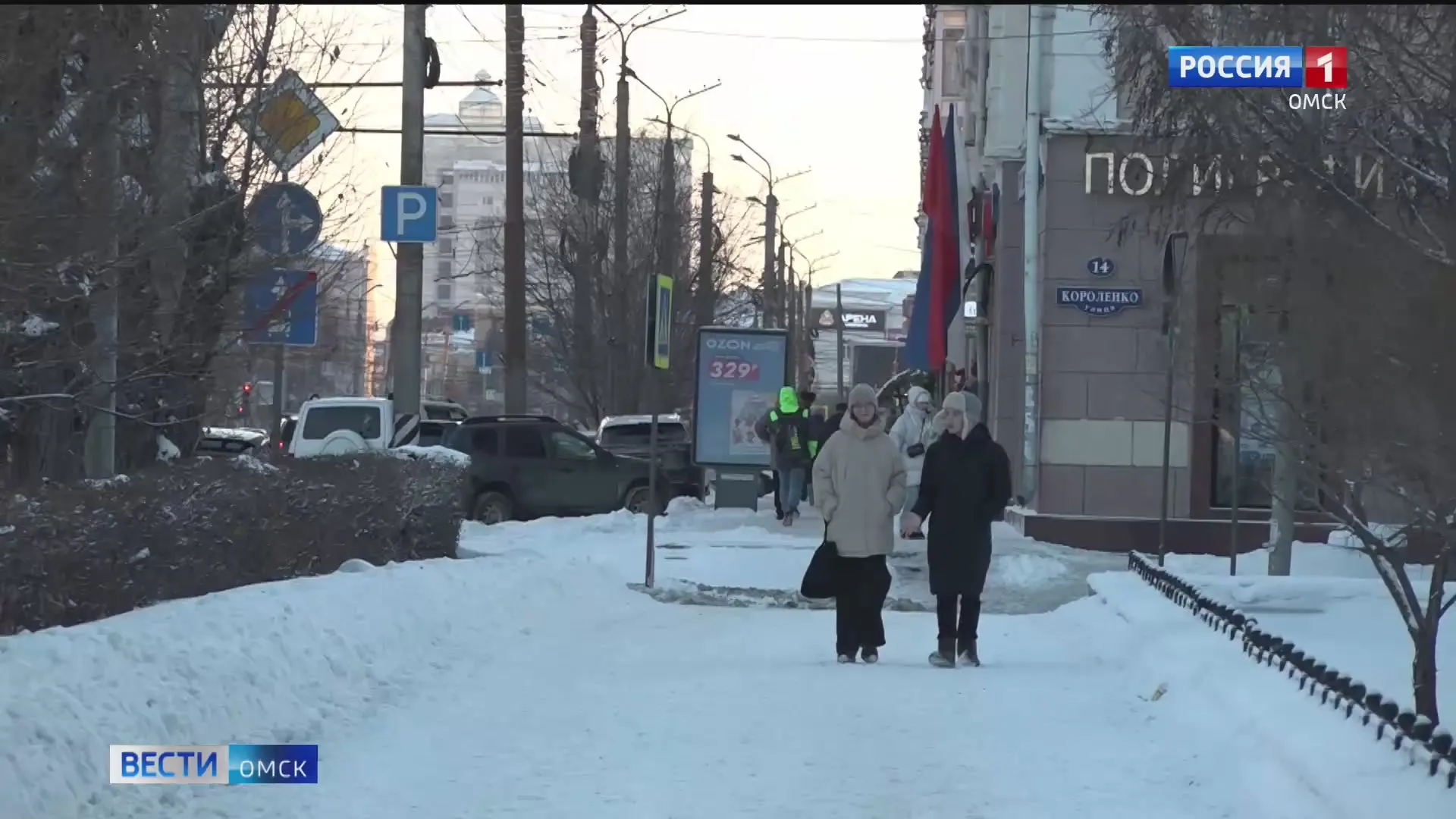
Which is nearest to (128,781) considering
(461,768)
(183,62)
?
(461,768)

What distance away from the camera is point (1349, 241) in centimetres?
916

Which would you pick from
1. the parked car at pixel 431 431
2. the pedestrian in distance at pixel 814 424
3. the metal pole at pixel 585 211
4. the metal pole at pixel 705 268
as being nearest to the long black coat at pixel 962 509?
the pedestrian in distance at pixel 814 424

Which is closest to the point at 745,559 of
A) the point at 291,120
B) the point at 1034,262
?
the point at 1034,262

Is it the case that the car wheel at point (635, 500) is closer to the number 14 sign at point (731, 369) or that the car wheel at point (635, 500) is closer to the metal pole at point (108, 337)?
the number 14 sign at point (731, 369)

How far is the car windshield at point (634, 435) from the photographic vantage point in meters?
36.6

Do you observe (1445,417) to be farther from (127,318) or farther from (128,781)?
(127,318)

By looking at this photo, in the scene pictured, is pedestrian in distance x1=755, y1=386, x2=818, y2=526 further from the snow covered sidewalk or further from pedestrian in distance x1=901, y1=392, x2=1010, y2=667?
pedestrian in distance x1=901, y1=392, x2=1010, y2=667

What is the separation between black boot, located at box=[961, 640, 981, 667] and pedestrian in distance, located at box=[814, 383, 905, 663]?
0.52 m

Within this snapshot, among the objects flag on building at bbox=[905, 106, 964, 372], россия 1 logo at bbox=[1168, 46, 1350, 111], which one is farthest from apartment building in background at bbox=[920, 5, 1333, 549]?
россия 1 logo at bbox=[1168, 46, 1350, 111]

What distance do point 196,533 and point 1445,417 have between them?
23.6 ft

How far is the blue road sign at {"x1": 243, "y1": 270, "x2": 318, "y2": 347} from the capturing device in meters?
14.5

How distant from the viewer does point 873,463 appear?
40.1 feet

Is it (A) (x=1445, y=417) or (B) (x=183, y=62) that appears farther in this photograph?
(B) (x=183, y=62)

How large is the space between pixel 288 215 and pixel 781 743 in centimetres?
762
